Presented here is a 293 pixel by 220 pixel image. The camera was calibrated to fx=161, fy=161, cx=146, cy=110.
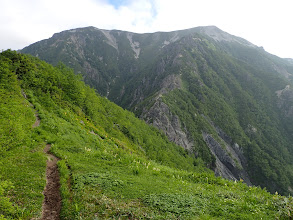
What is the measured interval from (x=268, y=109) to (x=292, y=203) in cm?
21598

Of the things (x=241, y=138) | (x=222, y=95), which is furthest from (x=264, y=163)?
(x=222, y=95)

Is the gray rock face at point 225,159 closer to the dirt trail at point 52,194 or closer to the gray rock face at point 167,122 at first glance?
the gray rock face at point 167,122

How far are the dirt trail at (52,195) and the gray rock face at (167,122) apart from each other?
8101 cm

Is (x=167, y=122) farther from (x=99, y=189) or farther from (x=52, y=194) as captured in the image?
(x=52, y=194)

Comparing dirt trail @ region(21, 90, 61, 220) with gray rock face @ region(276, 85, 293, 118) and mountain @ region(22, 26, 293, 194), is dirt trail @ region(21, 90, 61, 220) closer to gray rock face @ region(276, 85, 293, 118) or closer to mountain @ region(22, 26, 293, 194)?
mountain @ region(22, 26, 293, 194)

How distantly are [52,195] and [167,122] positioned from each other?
3542 inches

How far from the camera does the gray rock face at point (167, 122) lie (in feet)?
304

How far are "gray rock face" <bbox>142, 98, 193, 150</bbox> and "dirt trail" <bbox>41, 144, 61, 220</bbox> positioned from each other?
81007 mm

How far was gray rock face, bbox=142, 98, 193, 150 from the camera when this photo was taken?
9269cm

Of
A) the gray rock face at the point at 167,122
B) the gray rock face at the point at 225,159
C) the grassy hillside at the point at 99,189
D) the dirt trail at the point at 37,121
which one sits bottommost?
the gray rock face at the point at 225,159

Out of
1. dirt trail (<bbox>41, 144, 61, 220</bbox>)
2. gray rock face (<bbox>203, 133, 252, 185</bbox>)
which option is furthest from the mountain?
dirt trail (<bbox>41, 144, 61, 220</bbox>)

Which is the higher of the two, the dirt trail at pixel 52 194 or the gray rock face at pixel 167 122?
the dirt trail at pixel 52 194

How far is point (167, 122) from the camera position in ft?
316

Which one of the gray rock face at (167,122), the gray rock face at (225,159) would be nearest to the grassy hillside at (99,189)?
the gray rock face at (167,122)
